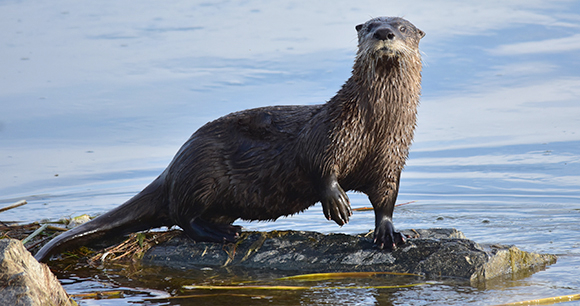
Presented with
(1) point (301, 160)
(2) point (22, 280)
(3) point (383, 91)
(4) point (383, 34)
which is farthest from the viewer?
(1) point (301, 160)

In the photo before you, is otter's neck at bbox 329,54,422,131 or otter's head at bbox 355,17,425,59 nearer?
otter's head at bbox 355,17,425,59

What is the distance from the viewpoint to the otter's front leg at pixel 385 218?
4.44 metres

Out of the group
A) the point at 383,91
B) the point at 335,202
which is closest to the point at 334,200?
the point at 335,202

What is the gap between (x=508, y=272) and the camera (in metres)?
4.29

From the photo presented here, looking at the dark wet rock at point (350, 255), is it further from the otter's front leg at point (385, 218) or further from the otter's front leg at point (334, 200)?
the otter's front leg at point (334, 200)

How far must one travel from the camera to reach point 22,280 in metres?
3.17

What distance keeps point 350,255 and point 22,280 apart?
71.9 inches

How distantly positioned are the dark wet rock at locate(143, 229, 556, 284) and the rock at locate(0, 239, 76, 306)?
139 centimetres

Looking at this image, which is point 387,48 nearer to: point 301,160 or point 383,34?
point 383,34

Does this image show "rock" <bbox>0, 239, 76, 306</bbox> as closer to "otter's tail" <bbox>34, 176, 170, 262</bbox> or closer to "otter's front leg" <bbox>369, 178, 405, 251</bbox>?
"otter's tail" <bbox>34, 176, 170, 262</bbox>

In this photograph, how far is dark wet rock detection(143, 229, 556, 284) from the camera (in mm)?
4234

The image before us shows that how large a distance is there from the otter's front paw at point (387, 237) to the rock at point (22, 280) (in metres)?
1.78

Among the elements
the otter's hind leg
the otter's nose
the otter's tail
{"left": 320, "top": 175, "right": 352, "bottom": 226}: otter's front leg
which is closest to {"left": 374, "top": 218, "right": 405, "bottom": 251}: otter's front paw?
{"left": 320, "top": 175, "right": 352, "bottom": 226}: otter's front leg

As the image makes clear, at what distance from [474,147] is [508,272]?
10.3 feet
